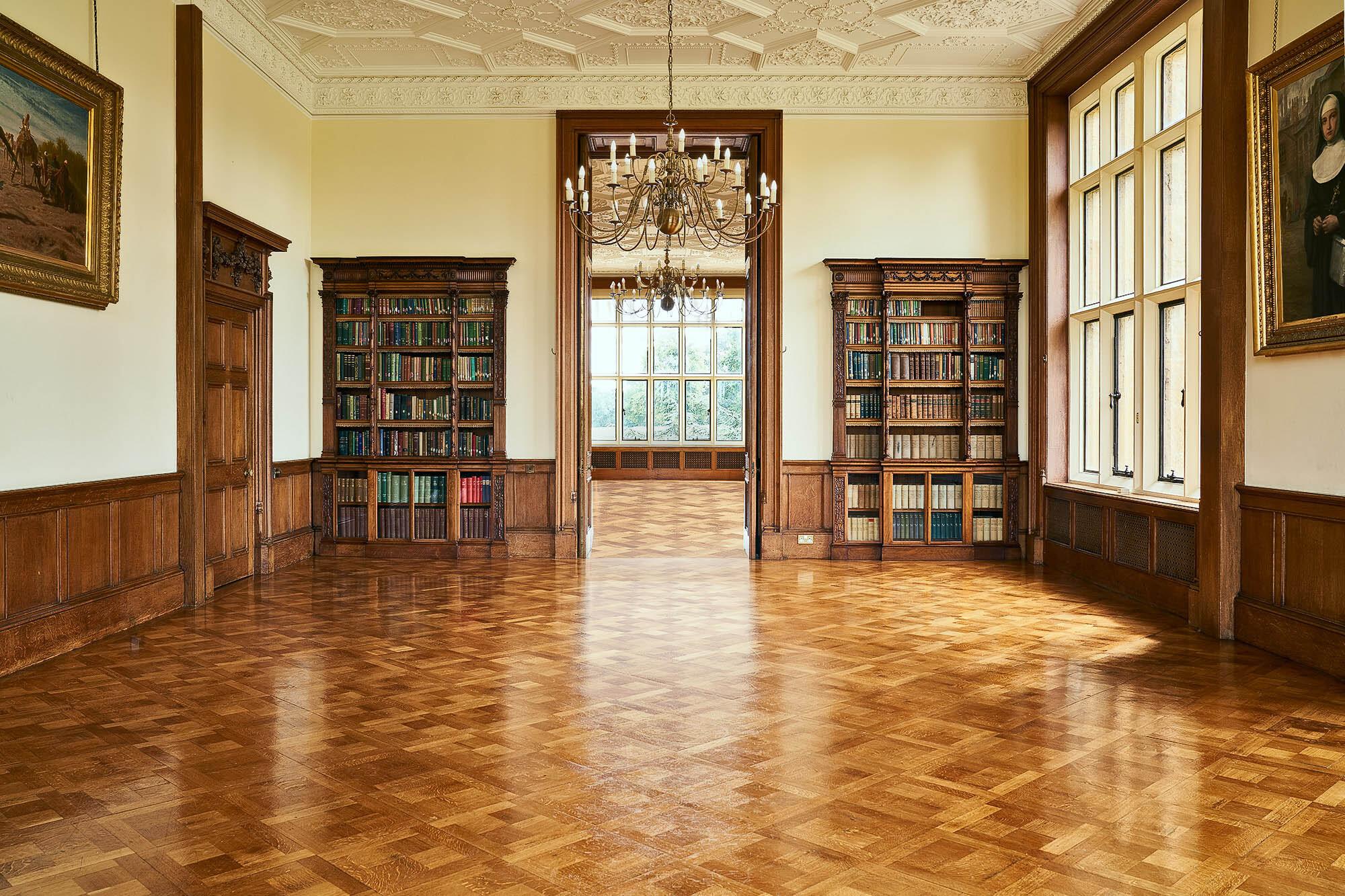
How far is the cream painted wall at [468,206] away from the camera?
372 inches

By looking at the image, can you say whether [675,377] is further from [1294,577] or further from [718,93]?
[1294,577]

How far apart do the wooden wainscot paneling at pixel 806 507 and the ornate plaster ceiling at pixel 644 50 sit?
3575 millimetres

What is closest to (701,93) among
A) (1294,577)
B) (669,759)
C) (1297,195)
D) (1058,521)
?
(1058,521)

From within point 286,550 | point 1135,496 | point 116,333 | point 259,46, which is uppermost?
point 259,46

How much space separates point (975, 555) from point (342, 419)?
6.32m

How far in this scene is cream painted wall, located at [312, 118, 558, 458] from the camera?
9.46 meters

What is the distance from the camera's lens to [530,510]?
9438 mm

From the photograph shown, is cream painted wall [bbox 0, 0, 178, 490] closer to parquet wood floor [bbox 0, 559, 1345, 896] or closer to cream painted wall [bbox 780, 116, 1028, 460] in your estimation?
parquet wood floor [bbox 0, 559, 1345, 896]

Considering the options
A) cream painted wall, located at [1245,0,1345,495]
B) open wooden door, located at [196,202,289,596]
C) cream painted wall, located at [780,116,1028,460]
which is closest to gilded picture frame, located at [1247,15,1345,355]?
cream painted wall, located at [1245,0,1345,495]

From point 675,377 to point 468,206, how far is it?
34.7 ft

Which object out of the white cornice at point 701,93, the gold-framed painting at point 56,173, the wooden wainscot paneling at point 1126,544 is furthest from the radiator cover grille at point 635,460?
the gold-framed painting at point 56,173

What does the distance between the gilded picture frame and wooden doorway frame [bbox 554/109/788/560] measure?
176 inches

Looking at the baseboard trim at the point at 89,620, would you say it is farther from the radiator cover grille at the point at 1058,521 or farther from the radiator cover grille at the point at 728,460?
the radiator cover grille at the point at 728,460

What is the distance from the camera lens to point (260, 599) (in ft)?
23.3
